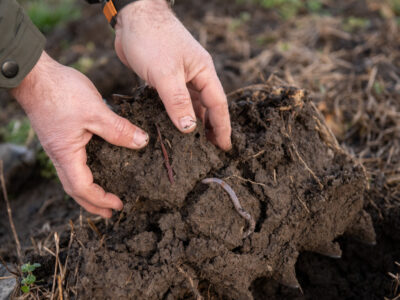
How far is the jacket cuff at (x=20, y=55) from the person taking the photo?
6.27 ft

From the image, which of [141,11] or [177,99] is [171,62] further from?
[141,11]

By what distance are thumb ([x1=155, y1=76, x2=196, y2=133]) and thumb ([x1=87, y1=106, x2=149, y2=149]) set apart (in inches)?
8.6

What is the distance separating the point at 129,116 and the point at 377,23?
499cm

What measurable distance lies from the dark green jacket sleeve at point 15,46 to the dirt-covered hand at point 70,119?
0.16 feet

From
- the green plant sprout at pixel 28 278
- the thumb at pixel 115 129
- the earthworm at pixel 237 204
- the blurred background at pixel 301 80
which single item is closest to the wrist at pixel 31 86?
the thumb at pixel 115 129

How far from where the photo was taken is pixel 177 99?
1.93m

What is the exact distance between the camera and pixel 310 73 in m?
4.60

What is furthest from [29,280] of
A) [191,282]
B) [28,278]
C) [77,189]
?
[191,282]

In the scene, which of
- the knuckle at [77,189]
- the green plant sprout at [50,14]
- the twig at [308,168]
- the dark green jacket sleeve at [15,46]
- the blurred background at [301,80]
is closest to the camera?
the dark green jacket sleeve at [15,46]

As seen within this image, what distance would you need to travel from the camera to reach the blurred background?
2.46 metres

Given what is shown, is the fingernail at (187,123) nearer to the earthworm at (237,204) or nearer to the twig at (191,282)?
the earthworm at (237,204)

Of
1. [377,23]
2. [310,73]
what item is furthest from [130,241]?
[377,23]

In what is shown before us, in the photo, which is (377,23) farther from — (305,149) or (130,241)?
(130,241)

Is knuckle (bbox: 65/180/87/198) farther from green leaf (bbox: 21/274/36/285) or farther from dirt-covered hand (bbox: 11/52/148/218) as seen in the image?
green leaf (bbox: 21/274/36/285)
